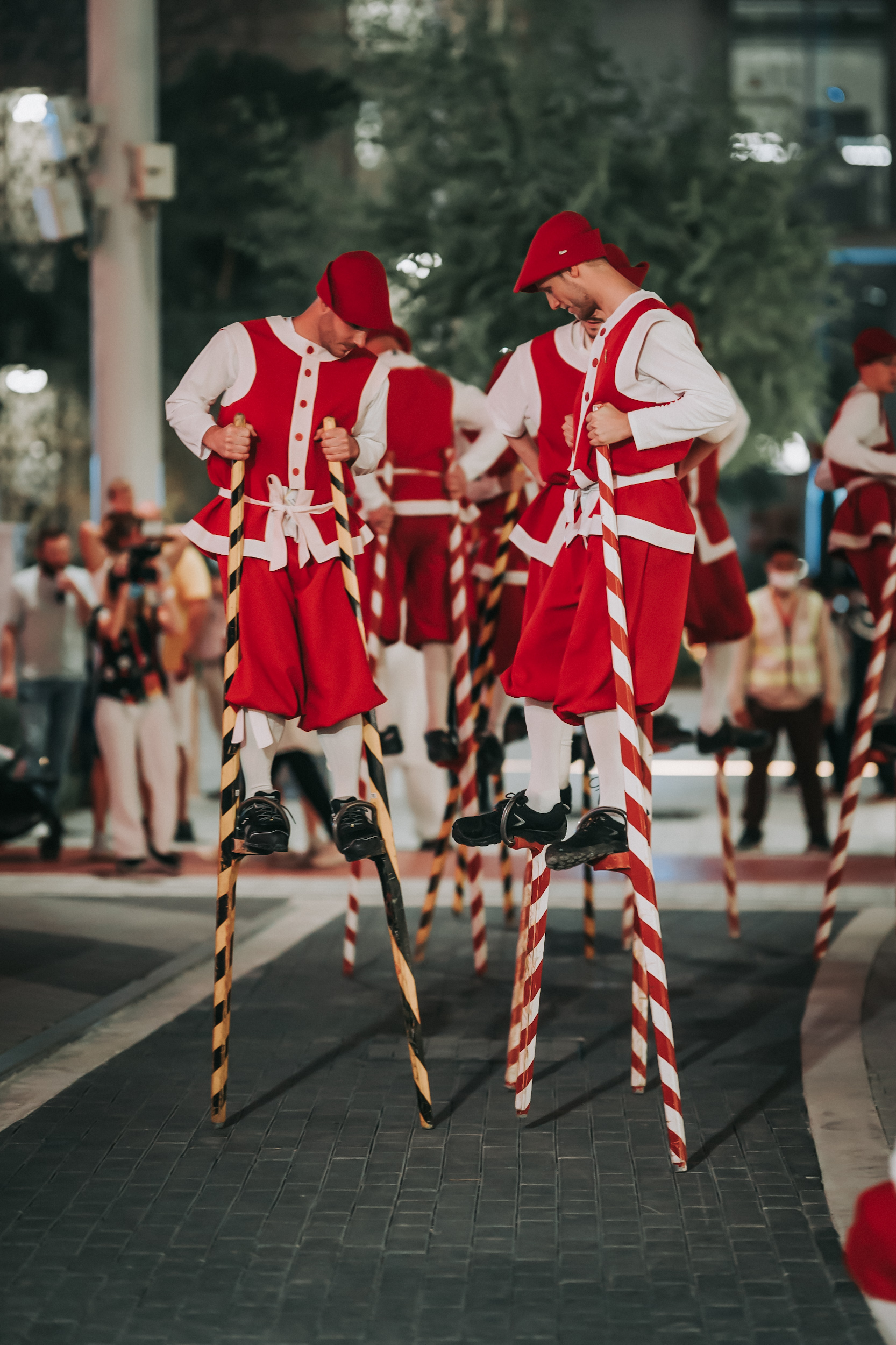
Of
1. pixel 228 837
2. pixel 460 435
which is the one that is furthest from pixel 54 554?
pixel 228 837

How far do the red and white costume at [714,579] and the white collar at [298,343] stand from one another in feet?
8.40

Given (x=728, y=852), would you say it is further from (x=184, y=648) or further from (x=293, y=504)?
(x=184, y=648)

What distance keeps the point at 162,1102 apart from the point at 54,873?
4810 millimetres

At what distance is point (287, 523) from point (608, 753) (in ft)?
4.10

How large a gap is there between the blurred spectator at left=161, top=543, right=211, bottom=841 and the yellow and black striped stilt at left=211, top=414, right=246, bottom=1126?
5.27 metres

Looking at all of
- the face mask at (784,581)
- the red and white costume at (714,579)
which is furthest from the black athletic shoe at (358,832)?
the face mask at (784,581)

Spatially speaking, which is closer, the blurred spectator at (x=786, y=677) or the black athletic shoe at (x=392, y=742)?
the black athletic shoe at (x=392, y=742)

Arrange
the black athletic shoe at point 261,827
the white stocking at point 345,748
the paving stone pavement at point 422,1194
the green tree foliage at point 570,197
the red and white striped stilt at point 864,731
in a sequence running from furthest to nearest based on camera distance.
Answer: the green tree foliage at point 570,197
the red and white striped stilt at point 864,731
the white stocking at point 345,748
the black athletic shoe at point 261,827
the paving stone pavement at point 422,1194

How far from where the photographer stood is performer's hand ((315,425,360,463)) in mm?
5230

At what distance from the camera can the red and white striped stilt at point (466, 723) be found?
22.8ft

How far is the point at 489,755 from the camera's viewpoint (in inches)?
296

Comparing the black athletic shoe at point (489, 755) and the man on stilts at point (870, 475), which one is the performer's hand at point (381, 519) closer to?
the black athletic shoe at point (489, 755)

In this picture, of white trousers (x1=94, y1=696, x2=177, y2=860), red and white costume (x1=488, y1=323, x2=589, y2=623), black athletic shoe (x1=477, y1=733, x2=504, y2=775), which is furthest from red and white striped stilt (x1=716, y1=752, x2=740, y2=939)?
Answer: white trousers (x1=94, y1=696, x2=177, y2=860)

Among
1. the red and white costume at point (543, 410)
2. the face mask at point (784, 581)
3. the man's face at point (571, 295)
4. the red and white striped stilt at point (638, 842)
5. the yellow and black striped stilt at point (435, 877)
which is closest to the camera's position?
the red and white striped stilt at point (638, 842)
